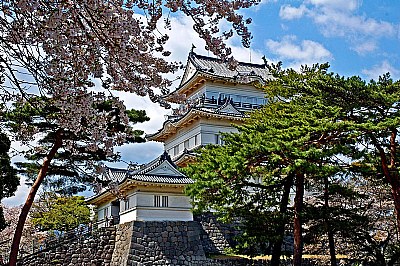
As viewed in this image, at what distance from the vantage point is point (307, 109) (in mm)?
10484

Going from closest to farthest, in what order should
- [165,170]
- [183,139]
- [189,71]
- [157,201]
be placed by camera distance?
[157,201], [165,170], [183,139], [189,71]

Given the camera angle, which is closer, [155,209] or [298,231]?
[298,231]

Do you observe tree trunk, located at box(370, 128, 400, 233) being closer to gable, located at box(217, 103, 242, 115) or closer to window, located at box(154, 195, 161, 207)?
window, located at box(154, 195, 161, 207)

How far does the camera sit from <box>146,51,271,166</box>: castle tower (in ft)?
57.6

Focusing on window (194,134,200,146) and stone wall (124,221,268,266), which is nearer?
stone wall (124,221,268,266)

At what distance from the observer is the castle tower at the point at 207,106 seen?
57.6 feet

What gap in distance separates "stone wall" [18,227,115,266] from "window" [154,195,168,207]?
205cm

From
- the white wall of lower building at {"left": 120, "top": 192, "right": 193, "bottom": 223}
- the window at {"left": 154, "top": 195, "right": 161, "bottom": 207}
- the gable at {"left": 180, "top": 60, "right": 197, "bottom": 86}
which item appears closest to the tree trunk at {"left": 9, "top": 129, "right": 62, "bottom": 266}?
the white wall of lower building at {"left": 120, "top": 192, "right": 193, "bottom": 223}

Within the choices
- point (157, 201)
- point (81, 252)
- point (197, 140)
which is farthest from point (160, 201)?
point (197, 140)

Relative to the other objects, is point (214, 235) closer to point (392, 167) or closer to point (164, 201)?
point (164, 201)

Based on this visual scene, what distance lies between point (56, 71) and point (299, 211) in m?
9.17

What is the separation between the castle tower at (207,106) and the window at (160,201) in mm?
2672

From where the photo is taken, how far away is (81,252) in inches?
575

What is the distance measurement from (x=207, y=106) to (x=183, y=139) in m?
2.13
